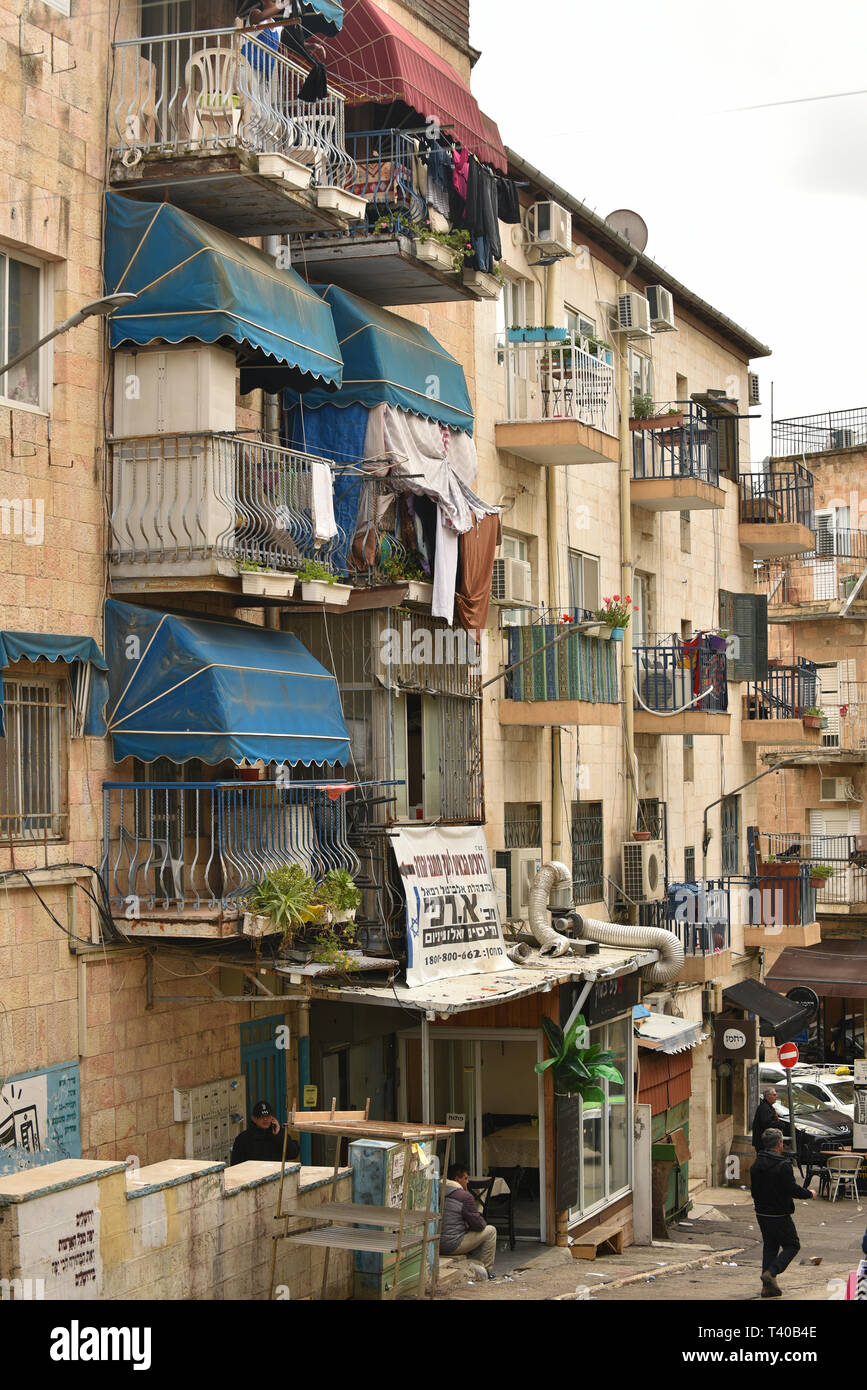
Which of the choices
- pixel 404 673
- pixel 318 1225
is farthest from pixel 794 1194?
pixel 404 673

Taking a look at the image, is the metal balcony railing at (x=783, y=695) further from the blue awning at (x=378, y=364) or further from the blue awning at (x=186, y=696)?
the blue awning at (x=186, y=696)

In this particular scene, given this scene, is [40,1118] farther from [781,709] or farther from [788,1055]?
[781,709]

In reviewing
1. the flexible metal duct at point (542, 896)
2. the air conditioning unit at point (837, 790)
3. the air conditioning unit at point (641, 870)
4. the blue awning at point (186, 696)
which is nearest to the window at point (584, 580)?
the air conditioning unit at point (641, 870)

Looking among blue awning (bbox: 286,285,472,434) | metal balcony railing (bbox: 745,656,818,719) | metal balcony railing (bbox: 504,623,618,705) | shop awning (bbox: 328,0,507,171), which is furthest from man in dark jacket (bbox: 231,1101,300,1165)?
metal balcony railing (bbox: 745,656,818,719)

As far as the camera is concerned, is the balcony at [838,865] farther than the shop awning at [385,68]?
Yes

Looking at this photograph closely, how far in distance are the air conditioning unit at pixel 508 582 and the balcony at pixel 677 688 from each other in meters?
4.75

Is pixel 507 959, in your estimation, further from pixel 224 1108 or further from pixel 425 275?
pixel 425 275

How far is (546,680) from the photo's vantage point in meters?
21.5

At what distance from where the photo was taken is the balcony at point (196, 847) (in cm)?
1397

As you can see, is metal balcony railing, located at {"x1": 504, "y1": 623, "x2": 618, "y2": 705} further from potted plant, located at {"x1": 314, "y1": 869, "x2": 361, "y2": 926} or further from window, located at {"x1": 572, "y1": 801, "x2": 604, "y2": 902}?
potted plant, located at {"x1": 314, "y1": 869, "x2": 361, "y2": 926}

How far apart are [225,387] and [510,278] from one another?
30.1 ft

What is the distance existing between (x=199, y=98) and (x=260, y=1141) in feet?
30.4

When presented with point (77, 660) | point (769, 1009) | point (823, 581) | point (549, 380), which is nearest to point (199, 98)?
point (77, 660)

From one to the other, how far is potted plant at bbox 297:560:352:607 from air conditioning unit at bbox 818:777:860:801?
3163 cm
